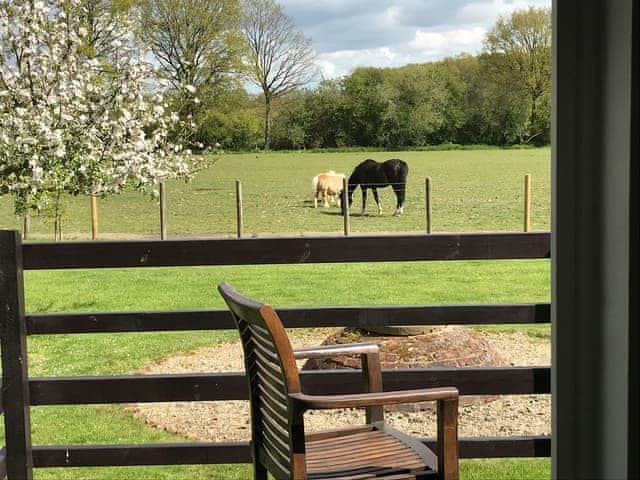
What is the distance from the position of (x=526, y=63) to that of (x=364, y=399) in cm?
1271

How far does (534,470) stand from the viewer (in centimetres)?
355

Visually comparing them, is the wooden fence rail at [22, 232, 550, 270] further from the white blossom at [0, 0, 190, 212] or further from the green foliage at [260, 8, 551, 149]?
the green foliage at [260, 8, 551, 149]

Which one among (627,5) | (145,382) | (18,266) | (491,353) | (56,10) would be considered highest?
(56,10)

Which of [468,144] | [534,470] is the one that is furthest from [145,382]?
[468,144]

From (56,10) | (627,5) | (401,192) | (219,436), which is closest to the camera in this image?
(627,5)

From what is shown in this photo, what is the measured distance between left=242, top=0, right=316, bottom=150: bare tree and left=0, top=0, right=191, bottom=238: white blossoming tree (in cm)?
311

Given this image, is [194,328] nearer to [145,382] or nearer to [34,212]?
[145,382]

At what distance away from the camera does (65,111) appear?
30.5 ft

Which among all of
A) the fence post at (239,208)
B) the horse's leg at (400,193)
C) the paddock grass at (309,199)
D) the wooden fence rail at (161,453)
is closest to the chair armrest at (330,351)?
the wooden fence rail at (161,453)

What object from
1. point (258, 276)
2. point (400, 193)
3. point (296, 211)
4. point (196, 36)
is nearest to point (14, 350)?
point (258, 276)

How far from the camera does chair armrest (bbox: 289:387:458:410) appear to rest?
1.72m

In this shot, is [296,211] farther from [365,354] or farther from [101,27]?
[365,354]

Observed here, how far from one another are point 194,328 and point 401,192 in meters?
12.7

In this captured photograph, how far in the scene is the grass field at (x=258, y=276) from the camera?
198 inches
